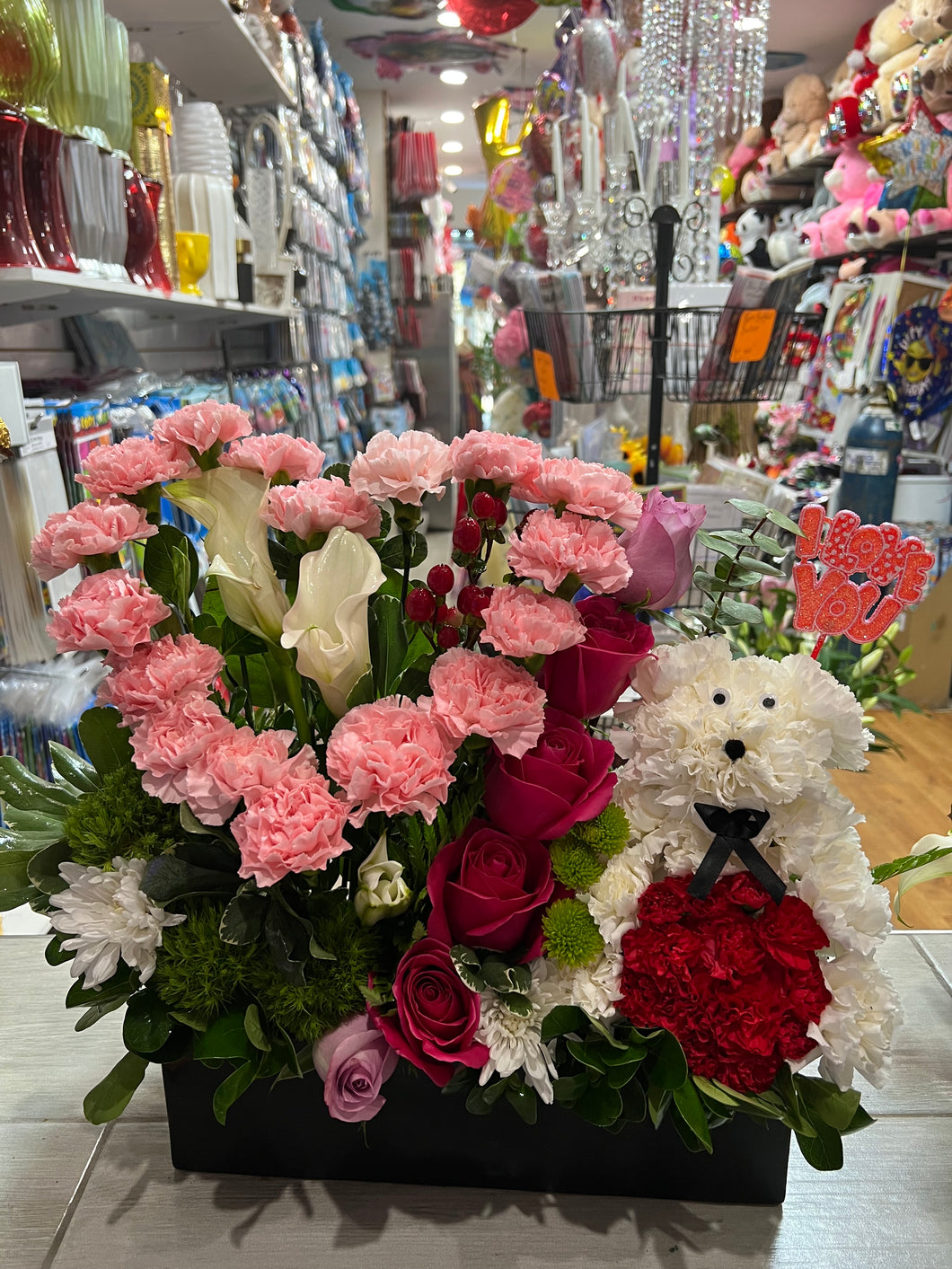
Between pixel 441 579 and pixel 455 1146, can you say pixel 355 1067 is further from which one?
pixel 441 579

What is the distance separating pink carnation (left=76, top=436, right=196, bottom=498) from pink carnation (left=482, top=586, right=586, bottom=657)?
0.73 feet

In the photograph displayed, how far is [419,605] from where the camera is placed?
0.57 metres

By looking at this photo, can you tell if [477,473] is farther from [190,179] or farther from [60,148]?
[190,179]

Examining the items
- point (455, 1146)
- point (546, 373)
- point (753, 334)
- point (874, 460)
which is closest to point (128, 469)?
point (455, 1146)

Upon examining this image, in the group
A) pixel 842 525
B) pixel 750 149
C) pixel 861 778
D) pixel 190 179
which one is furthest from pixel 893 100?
pixel 842 525

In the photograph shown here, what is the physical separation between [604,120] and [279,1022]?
7.62 ft

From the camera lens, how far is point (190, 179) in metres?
1.85

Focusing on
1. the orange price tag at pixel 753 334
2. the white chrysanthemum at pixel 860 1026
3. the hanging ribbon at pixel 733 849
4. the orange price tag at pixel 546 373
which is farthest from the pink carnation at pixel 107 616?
the orange price tag at pixel 546 373

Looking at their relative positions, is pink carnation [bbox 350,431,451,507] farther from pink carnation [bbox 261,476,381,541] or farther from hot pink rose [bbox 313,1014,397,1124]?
hot pink rose [bbox 313,1014,397,1124]

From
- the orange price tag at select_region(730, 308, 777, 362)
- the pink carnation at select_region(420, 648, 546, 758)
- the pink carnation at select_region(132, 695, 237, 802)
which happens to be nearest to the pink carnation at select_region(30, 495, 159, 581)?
the pink carnation at select_region(132, 695, 237, 802)

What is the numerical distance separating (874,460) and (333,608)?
10.2 feet

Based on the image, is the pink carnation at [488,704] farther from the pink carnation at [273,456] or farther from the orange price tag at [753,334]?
the orange price tag at [753,334]

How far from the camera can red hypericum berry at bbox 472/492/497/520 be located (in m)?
0.56

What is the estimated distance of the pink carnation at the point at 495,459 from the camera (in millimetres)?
559
